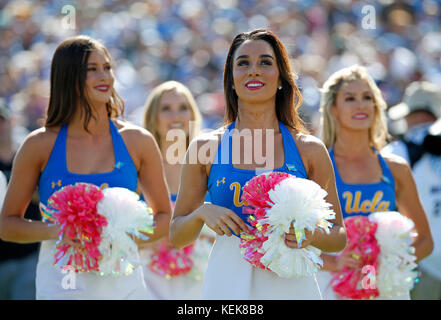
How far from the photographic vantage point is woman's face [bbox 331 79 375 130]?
189 inches

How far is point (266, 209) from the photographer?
108 inches

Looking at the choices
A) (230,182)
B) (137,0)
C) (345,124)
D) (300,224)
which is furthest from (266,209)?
(137,0)

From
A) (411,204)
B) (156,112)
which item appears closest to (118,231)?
(411,204)

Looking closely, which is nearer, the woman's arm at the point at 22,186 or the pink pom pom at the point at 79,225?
the pink pom pom at the point at 79,225

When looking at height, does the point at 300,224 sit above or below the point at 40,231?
below

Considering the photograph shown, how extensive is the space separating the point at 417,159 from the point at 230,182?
9.81 feet

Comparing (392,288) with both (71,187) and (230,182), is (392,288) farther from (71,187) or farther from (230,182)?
(71,187)

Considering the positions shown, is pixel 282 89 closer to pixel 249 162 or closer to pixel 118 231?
pixel 249 162

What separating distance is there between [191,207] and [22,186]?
104cm

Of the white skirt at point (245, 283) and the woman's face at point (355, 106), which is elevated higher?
the woman's face at point (355, 106)

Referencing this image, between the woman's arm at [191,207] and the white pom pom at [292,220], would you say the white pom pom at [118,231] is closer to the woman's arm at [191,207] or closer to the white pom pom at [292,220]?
the woman's arm at [191,207]

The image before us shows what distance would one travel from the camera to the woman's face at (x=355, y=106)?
4.79m

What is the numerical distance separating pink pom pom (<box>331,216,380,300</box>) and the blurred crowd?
588 centimetres

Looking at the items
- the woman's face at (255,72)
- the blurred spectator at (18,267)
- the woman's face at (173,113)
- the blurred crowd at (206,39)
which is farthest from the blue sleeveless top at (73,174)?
the blurred crowd at (206,39)
